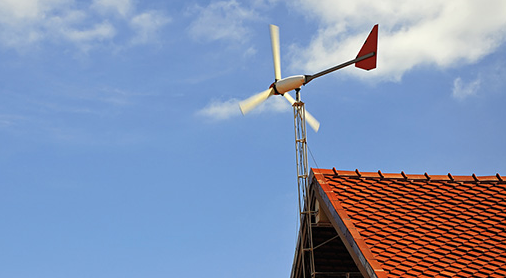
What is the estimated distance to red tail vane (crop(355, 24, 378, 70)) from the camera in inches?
676

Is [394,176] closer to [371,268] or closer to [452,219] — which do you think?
[452,219]

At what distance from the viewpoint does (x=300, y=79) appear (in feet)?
60.0

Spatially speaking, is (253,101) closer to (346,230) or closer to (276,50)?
(276,50)

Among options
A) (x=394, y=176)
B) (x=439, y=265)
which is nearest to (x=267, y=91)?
(x=394, y=176)

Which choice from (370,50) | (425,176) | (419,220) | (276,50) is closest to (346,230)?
(419,220)

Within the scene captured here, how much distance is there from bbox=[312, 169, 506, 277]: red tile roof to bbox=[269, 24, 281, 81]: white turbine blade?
463 cm

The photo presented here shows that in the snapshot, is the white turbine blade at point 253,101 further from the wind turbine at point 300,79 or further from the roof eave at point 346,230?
the roof eave at point 346,230

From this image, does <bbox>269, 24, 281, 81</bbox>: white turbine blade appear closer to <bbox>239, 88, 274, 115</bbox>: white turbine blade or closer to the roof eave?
<bbox>239, 88, 274, 115</bbox>: white turbine blade

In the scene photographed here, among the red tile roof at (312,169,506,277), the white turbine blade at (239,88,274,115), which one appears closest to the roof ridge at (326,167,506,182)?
the red tile roof at (312,169,506,277)

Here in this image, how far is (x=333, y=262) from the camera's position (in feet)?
54.6

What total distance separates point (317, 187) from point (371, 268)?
3033mm

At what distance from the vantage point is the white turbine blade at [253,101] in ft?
62.7

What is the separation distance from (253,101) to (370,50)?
347cm

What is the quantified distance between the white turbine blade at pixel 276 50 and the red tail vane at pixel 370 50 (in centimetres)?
287
